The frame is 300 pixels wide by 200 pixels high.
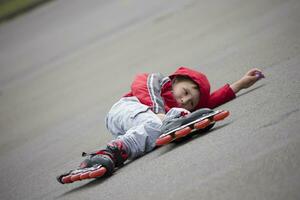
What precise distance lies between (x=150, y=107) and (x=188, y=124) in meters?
0.75

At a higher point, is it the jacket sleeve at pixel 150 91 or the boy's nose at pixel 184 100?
the jacket sleeve at pixel 150 91

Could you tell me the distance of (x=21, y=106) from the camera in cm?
1138

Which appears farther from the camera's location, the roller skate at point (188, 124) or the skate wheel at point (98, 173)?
the roller skate at point (188, 124)

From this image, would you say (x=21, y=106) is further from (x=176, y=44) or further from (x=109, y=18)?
(x=109, y=18)

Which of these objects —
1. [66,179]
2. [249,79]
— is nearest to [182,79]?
[249,79]

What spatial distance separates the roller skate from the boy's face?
61 cm

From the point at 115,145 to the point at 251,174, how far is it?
1.50m

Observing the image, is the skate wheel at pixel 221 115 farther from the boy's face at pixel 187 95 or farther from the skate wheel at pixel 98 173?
A: the skate wheel at pixel 98 173

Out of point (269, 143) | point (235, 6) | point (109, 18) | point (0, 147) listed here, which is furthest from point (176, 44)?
point (269, 143)

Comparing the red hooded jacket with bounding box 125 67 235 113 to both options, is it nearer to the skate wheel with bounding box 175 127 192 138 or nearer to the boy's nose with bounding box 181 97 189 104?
the boy's nose with bounding box 181 97 189 104

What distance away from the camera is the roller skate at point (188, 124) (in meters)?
5.03

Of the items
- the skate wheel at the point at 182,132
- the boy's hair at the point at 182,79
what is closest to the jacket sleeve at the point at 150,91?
the boy's hair at the point at 182,79

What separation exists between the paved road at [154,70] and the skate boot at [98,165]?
10 cm

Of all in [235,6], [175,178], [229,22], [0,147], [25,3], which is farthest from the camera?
[25,3]
